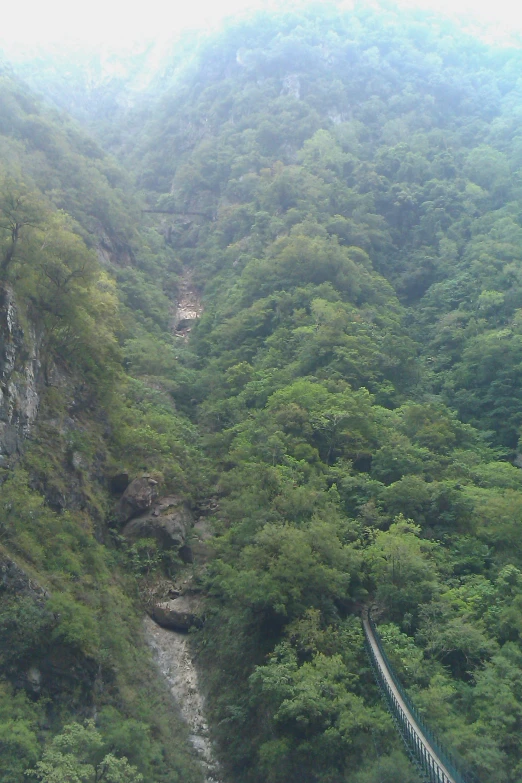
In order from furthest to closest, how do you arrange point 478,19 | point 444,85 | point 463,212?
point 478,19, point 444,85, point 463,212

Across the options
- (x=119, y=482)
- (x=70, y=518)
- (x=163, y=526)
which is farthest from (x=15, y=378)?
(x=163, y=526)

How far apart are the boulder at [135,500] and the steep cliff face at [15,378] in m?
5.26

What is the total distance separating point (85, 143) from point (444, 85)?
46.2m

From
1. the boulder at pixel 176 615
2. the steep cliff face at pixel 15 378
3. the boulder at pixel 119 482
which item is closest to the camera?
the steep cliff face at pixel 15 378

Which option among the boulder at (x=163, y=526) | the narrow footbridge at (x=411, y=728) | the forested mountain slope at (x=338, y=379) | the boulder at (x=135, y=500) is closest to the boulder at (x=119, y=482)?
the boulder at (x=135, y=500)

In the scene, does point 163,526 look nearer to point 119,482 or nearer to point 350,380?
point 119,482

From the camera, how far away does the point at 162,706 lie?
68.9 ft

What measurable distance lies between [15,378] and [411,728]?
17.6m

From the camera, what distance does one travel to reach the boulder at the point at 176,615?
80.6 ft

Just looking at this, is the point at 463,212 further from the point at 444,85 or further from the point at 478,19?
the point at 478,19

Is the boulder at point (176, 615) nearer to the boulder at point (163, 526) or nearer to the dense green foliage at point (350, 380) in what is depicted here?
the dense green foliage at point (350, 380)

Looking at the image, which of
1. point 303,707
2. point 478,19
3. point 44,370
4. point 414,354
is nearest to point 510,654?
point 303,707

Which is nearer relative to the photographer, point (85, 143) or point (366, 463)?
point (366, 463)

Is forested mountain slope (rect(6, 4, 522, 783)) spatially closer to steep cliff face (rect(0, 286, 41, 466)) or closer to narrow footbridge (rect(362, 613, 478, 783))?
narrow footbridge (rect(362, 613, 478, 783))
